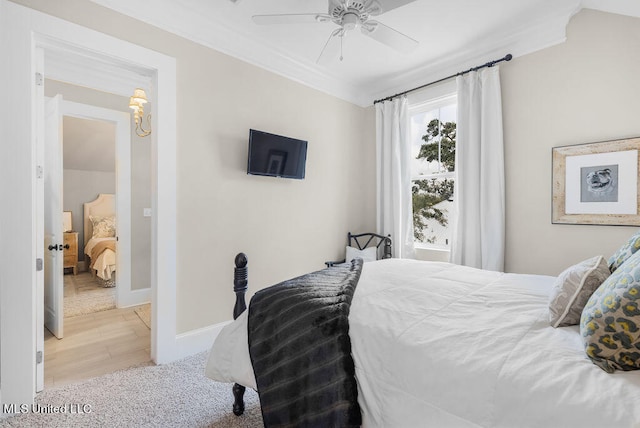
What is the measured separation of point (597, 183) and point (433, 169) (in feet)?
4.98

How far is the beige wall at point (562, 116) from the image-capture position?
2.25m

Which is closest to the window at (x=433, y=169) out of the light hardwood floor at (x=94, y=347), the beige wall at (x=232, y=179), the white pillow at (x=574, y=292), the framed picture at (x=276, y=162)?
the beige wall at (x=232, y=179)

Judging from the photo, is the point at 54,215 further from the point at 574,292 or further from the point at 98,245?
the point at 574,292

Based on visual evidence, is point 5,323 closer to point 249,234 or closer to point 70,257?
point 249,234

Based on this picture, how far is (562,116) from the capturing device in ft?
8.30

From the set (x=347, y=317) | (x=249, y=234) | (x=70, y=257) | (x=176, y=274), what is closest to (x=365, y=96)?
(x=249, y=234)

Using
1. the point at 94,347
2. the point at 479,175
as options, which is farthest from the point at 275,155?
the point at 94,347

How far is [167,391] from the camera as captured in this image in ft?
6.63

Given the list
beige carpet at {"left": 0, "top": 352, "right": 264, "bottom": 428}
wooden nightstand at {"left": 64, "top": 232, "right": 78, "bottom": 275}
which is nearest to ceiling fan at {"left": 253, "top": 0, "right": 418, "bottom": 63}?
beige carpet at {"left": 0, "top": 352, "right": 264, "bottom": 428}

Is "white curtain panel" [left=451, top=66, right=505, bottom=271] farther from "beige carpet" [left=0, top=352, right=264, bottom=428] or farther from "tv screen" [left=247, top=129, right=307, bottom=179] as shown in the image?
"beige carpet" [left=0, top=352, right=264, bottom=428]

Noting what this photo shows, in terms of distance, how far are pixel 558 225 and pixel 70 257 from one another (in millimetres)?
7174

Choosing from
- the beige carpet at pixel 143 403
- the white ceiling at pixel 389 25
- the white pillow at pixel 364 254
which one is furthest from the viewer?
the white pillow at pixel 364 254

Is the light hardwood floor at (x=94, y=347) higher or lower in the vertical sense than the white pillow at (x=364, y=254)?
lower

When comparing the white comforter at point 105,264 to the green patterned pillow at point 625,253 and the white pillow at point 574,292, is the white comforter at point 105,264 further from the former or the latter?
the green patterned pillow at point 625,253
